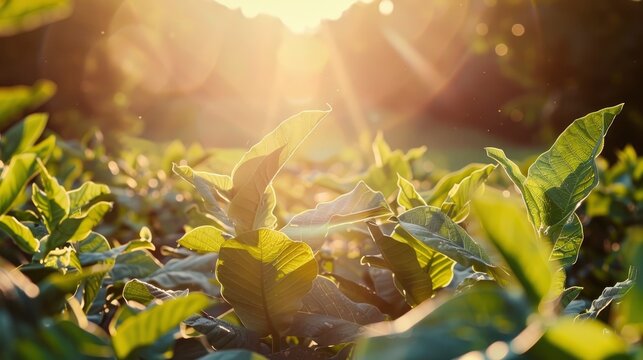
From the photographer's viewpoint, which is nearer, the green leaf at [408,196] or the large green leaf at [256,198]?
the large green leaf at [256,198]

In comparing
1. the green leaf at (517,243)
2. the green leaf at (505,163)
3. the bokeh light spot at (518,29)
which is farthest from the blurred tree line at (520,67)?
the green leaf at (517,243)

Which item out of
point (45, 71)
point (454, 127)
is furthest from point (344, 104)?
point (45, 71)

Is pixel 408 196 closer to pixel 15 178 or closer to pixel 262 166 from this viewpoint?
pixel 262 166

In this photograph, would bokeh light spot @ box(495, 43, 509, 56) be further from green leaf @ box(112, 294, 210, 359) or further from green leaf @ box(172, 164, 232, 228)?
green leaf @ box(112, 294, 210, 359)

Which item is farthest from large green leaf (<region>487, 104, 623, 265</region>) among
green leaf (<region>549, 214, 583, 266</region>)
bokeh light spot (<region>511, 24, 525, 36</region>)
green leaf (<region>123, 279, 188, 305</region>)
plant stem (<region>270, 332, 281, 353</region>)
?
bokeh light spot (<region>511, 24, 525, 36</region>)

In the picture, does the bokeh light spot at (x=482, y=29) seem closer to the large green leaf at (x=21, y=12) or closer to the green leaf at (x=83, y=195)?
the green leaf at (x=83, y=195)

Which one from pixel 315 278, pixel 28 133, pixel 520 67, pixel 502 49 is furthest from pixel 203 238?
pixel 502 49
